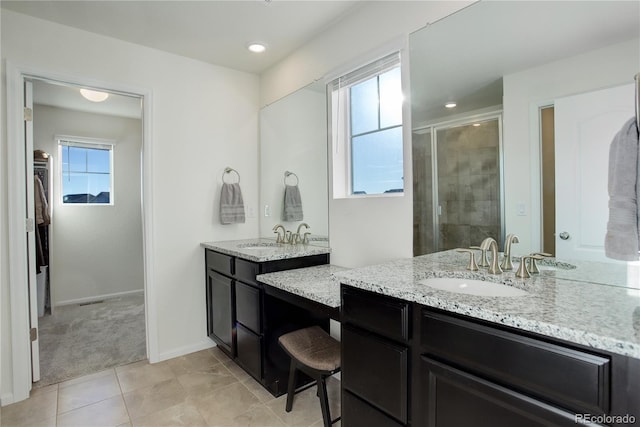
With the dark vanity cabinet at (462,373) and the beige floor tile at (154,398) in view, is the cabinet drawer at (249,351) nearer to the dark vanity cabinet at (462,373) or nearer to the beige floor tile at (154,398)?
the beige floor tile at (154,398)

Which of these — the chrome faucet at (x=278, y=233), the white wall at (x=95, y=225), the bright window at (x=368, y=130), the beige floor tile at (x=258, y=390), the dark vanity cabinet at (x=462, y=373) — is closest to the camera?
the dark vanity cabinet at (x=462, y=373)

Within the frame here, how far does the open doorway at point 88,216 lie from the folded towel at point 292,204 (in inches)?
75.1

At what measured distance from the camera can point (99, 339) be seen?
304 centimetres

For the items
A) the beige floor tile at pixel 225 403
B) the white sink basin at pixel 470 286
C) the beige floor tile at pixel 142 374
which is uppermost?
the white sink basin at pixel 470 286

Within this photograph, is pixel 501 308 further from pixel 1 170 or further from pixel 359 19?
pixel 1 170

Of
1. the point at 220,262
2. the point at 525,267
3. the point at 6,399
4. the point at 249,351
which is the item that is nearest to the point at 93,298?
A: the point at 6,399

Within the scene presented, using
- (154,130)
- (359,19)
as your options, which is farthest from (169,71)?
(359,19)

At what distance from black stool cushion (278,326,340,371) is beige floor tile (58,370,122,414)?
4.23 feet

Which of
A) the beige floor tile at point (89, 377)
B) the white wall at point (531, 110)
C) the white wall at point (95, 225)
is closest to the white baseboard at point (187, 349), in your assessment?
the beige floor tile at point (89, 377)

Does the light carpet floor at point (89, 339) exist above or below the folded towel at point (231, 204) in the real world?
below

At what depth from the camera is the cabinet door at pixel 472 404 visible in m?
0.85

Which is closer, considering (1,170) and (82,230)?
(1,170)

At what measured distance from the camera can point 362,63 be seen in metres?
A: 2.08

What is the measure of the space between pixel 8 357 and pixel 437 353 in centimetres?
264
